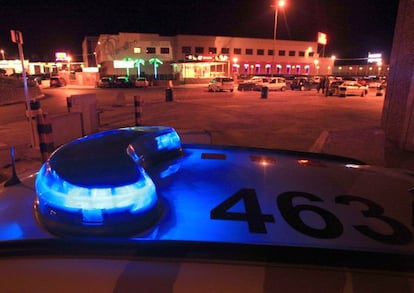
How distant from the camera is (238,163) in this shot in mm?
A: 2324

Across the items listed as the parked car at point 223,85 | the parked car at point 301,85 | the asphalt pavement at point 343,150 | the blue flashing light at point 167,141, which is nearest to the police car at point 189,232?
the blue flashing light at point 167,141

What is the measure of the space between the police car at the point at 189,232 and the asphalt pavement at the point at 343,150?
5281 mm

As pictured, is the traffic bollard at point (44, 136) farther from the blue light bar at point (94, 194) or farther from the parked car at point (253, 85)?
the parked car at point (253, 85)

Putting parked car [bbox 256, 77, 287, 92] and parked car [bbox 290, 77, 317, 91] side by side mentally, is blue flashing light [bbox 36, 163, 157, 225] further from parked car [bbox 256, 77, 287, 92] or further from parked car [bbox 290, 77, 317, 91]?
parked car [bbox 290, 77, 317, 91]

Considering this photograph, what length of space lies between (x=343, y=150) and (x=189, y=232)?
7106mm

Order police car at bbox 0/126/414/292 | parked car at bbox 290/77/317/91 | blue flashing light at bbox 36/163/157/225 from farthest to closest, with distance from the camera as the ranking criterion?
parked car at bbox 290/77/317/91 → blue flashing light at bbox 36/163/157/225 → police car at bbox 0/126/414/292

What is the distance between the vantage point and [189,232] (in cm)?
141

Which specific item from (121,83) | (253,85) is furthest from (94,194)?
(121,83)

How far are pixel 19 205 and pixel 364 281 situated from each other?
168 centimetres

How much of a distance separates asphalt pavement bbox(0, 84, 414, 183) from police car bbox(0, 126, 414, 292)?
528cm

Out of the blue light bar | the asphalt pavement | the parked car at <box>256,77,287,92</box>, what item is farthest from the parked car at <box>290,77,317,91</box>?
the blue light bar

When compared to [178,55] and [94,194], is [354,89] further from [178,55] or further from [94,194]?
[178,55]

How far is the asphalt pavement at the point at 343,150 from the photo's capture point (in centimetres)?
704

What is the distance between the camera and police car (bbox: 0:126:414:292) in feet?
3.89
